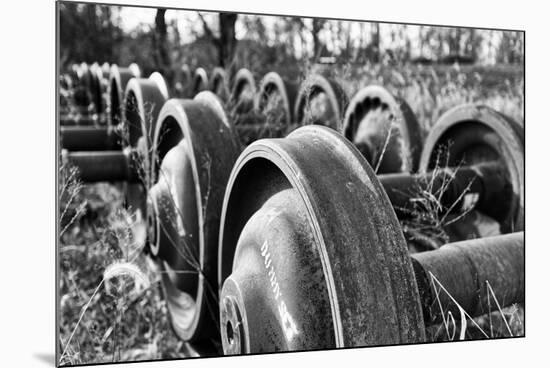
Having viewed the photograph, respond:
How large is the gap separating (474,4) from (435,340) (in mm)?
1139

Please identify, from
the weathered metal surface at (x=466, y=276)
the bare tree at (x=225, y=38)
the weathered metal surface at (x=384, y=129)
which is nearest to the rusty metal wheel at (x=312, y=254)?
the weathered metal surface at (x=466, y=276)

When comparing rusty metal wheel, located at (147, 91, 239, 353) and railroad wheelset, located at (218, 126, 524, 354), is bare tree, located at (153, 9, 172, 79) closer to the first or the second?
rusty metal wheel, located at (147, 91, 239, 353)

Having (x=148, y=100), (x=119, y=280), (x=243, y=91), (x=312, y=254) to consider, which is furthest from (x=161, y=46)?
(x=312, y=254)

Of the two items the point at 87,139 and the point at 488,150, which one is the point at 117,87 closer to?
the point at 87,139

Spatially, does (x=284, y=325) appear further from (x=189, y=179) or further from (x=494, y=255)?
(x=189, y=179)

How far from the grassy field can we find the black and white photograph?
12 mm

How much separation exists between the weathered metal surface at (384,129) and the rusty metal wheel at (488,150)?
0.35 feet

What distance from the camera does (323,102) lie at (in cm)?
344

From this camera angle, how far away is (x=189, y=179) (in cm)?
240

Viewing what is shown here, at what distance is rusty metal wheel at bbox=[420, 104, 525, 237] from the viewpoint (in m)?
2.45

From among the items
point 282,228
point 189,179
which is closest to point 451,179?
point 189,179

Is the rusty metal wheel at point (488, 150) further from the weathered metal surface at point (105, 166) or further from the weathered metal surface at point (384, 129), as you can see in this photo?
the weathered metal surface at point (105, 166)

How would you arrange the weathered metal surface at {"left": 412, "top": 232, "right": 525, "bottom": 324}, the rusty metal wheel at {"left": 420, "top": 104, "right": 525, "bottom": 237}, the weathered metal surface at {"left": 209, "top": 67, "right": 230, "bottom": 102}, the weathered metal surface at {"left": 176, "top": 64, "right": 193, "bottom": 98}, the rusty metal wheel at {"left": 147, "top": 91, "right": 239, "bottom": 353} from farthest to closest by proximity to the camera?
the weathered metal surface at {"left": 176, "top": 64, "right": 193, "bottom": 98} → the weathered metal surface at {"left": 209, "top": 67, "right": 230, "bottom": 102} → the rusty metal wheel at {"left": 420, "top": 104, "right": 525, "bottom": 237} → the rusty metal wheel at {"left": 147, "top": 91, "right": 239, "bottom": 353} → the weathered metal surface at {"left": 412, "top": 232, "right": 525, "bottom": 324}

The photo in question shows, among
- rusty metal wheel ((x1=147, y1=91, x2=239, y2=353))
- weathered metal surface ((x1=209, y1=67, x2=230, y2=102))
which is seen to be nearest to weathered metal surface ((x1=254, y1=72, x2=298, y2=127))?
weathered metal surface ((x1=209, y1=67, x2=230, y2=102))
